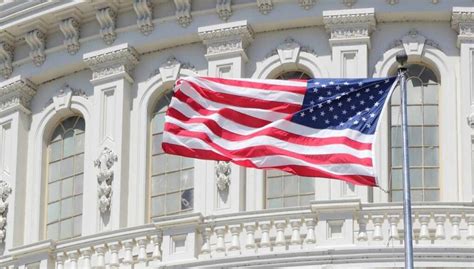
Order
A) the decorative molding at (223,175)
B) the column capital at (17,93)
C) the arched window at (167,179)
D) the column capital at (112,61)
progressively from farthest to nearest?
the column capital at (17,93) → the column capital at (112,61) → the arched window at (167,179) → the decorative molding at (223,175)

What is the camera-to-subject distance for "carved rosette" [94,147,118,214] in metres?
49.8

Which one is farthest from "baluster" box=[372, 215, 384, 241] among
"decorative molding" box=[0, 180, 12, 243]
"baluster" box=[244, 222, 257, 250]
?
"decorative molding" box=[0, 180, 12, 243]

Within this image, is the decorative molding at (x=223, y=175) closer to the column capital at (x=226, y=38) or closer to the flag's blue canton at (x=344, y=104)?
the column capital at (x=226, y=38)

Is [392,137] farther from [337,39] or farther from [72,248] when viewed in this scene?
[72,248]

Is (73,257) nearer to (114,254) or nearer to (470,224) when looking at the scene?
(114,254)

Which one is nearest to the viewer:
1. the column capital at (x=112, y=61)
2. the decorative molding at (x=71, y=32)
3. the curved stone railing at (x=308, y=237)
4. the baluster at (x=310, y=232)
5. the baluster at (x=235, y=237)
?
the curved stone railing at (x=308, y=237)

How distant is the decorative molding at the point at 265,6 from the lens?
49.9 meters

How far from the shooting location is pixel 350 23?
4909cm

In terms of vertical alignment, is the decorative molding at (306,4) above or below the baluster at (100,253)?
above

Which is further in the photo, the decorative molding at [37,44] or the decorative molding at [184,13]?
the decorative molding at [37,44]

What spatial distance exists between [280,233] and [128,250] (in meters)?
3.31

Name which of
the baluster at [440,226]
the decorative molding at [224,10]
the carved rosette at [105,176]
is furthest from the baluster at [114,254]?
the baluster at [440,226]

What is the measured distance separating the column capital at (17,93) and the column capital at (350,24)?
701 centimetres

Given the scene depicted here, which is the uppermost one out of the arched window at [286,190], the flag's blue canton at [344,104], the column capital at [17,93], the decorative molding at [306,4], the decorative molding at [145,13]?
the decorative molding at [145,13]
